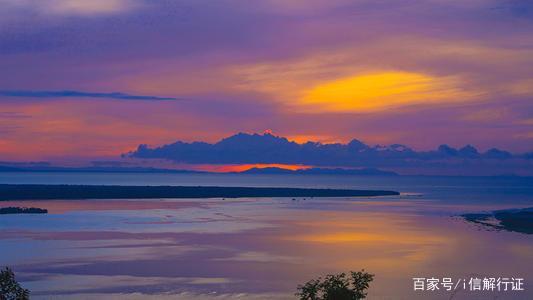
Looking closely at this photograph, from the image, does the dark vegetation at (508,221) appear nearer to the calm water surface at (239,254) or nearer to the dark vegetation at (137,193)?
the calm water surface at (239,254)

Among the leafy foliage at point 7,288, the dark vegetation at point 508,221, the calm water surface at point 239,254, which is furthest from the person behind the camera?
the dark vegetation at point 508,221

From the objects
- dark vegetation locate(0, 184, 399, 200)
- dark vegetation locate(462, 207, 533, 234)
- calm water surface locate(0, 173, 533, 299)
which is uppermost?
dark vegetation locate(0, 184, 399, 200)

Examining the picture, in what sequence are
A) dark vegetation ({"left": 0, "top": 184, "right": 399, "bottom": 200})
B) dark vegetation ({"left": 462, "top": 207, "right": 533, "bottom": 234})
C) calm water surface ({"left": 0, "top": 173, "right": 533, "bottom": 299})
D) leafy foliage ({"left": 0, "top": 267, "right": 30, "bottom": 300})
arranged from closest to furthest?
leafy foliage ({"left": 0, "top": 267, "right": 30, "bottom": 300}) → calm water surface ({"left": 0, "top": 173, "right": 533, "bottom": 299}) → dark vegetation ({"left": 462, "top": 207, "right": 533, "bottom": 234}) → dark vegetation ({"left": 0, "top": 184, "right": 399, "bottom": 200})

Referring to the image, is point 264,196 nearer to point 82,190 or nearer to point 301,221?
point 82,190

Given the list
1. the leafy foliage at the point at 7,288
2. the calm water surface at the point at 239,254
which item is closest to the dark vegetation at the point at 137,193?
the calm water surface at the point at 239,254

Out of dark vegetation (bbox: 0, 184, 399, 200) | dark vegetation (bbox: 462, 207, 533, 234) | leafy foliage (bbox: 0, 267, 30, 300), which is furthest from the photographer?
dark vegetation (bbox: 0, 184, 399, 200)

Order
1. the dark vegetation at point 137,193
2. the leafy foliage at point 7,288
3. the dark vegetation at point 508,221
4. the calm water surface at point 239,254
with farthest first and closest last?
the dark vegetation at point 137,193 < the dark vegetation at point 508,221 < the calm water surface at point 239,254 < the leafy foliage at point 7,288

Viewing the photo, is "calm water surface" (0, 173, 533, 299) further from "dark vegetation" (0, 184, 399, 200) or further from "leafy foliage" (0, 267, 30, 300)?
"dark vegetation" (0, 184, 399, 200)

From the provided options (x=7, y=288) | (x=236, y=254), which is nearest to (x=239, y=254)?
(x=236, y=254)

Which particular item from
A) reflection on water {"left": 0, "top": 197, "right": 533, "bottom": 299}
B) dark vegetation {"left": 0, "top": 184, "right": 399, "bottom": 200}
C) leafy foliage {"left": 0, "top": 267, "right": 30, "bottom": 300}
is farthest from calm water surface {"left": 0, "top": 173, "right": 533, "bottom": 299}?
dark vegetation {"left": 0, "top": 184, "right": 399, "bottom": 200}

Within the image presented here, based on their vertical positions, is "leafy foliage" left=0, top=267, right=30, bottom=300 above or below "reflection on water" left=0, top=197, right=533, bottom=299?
above

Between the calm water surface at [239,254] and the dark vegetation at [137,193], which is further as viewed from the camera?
the dark vegetation at [137,193]

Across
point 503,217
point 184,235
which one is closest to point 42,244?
point 184,235

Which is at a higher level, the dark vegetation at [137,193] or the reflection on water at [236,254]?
the dark vegetation at [137,193]
